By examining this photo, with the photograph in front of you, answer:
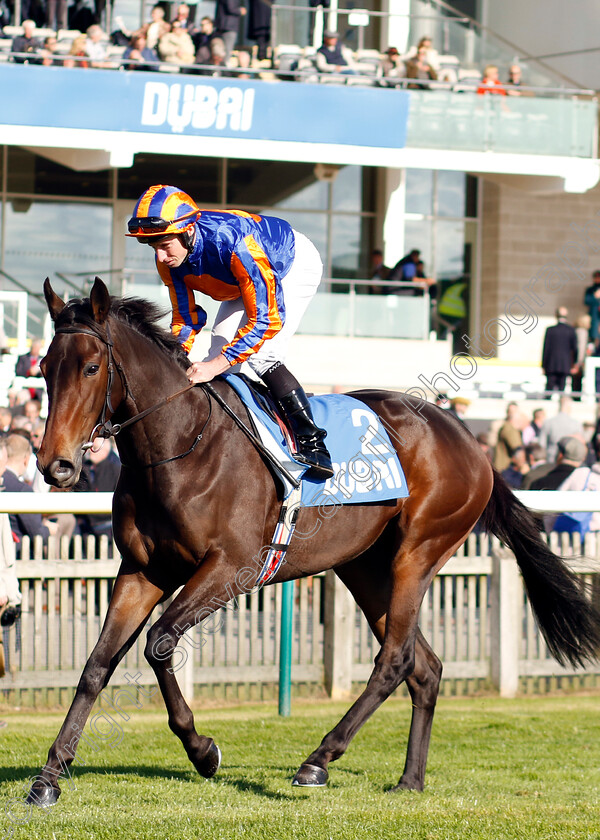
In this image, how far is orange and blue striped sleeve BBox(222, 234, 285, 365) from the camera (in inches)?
155

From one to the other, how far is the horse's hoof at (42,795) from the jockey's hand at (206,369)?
143cm

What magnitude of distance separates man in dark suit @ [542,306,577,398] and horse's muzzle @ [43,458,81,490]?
9305mm

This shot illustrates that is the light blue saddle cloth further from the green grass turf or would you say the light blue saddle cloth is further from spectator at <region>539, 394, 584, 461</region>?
spectator at <region>539, 394, 584, 461</region>

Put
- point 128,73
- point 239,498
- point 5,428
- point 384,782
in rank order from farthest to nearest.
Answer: point 128,73 → point 5,428 → point 384,782 → point 239,498

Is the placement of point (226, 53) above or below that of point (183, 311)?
above

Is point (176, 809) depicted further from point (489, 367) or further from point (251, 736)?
point (489, 367)

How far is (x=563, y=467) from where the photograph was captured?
736cm

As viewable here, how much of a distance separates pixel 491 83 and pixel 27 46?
600 cm

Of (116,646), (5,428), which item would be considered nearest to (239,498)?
(116,646)

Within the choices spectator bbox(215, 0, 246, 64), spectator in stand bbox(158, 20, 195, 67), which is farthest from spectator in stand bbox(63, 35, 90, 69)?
spectator bbox(215, 0, 246, 64)

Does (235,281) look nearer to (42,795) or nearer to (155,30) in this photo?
(42,795)

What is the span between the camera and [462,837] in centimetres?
336

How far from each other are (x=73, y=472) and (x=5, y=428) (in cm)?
503

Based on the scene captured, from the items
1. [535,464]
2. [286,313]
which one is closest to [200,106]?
[535,464]
